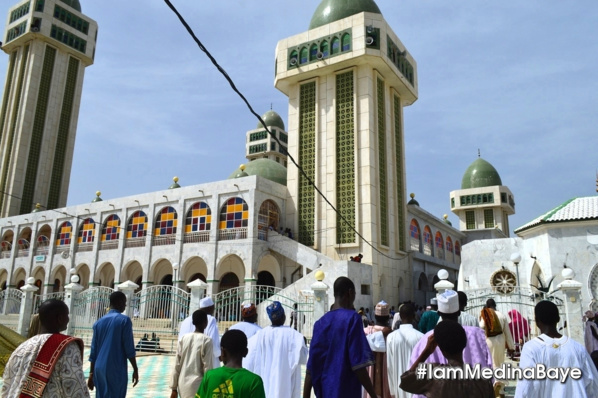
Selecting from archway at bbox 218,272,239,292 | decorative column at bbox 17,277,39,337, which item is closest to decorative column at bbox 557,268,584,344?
decorative column at bbox 17,277,39,337

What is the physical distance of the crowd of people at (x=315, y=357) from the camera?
9.41 feet

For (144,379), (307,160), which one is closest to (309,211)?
(307,160)

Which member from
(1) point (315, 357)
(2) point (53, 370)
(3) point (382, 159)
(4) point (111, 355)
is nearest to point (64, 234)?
(3) point (382, 159)

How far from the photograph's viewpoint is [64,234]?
3281 cm

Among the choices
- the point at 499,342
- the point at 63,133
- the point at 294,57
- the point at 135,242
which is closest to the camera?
the point at 499,342

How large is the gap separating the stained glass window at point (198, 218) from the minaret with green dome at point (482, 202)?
→ 29.2 m

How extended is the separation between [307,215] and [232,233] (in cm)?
433

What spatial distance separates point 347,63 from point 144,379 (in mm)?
21081

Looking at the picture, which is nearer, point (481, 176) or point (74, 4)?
point (74, 4)

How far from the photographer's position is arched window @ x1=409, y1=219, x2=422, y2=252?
100 feet

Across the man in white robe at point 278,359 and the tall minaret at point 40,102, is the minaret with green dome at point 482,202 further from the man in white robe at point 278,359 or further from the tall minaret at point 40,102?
the man in white robe at point 278,359

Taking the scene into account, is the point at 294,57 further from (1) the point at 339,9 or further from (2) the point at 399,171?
(2) the point at 399,171

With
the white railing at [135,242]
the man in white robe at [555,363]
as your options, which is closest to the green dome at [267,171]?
the white railing at [135,242]

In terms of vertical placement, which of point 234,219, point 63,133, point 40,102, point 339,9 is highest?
point 40,102
